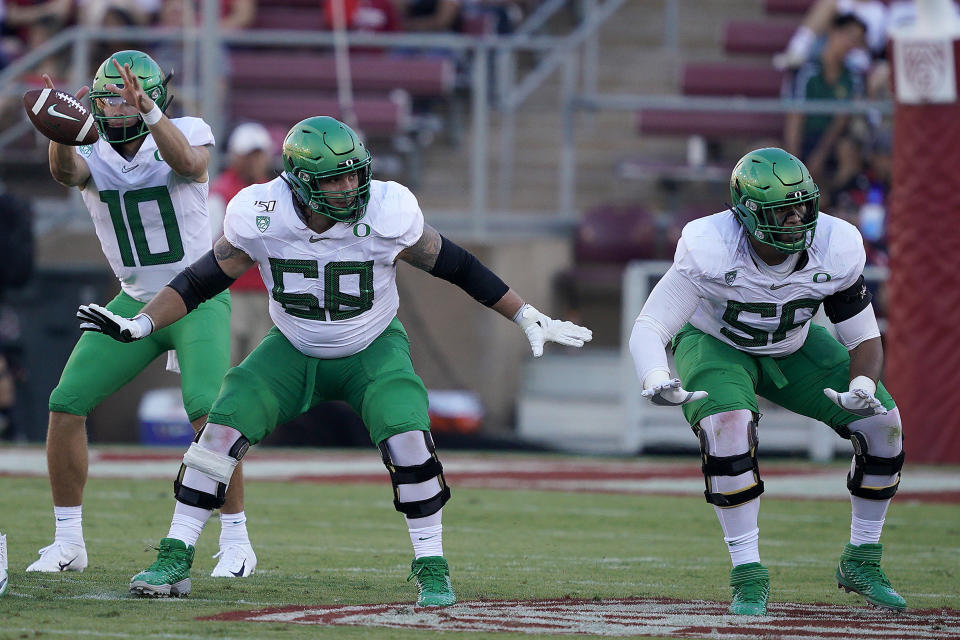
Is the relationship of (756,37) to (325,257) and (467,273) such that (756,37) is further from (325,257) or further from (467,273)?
(325,257)

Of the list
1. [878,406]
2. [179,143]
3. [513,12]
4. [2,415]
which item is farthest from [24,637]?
[513,12]

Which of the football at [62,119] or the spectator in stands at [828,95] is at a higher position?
the football at [62,119]

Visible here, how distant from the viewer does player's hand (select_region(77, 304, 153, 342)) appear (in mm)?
5137

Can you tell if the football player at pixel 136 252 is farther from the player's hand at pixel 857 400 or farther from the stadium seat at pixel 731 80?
the stadium seat at pixel 731 80

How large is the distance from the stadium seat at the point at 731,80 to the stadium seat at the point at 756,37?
242mm

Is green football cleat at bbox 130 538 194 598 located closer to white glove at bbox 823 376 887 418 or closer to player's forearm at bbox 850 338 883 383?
white glove at bbox 823 376 887 418

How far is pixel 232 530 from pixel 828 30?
9.22m

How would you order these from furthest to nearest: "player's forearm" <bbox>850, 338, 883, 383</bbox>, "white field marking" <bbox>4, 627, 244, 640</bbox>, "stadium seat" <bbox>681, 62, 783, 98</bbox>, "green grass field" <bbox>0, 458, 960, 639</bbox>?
"stadium seat" <bbox>681, 62, 783, 98</bbox>, "player's forearm" <bbox>850, 338, 883, 383</bbox>, "green grass field" <bbox>0, 458, 960, 639</bbox>, "white field marking" <bbox>4, 627, 244, 640</bbox>

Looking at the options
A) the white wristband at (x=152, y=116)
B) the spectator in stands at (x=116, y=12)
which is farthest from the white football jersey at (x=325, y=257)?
the spectator in stands at (x=116, y=12)

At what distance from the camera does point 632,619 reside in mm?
4809

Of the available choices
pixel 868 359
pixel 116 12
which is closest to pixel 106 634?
pixel 868 359

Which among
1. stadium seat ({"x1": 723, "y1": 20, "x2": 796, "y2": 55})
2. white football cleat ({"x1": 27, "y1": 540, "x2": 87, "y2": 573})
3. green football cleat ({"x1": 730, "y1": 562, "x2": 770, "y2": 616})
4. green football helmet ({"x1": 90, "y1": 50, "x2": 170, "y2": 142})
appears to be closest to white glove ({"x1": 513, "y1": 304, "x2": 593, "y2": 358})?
green football cleat ({"x1": 730, "y1": 562, "x2": 770, "y2": 616})

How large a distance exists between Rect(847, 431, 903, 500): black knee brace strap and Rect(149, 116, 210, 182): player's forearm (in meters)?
2.54

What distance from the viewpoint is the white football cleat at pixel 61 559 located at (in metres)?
5.77
